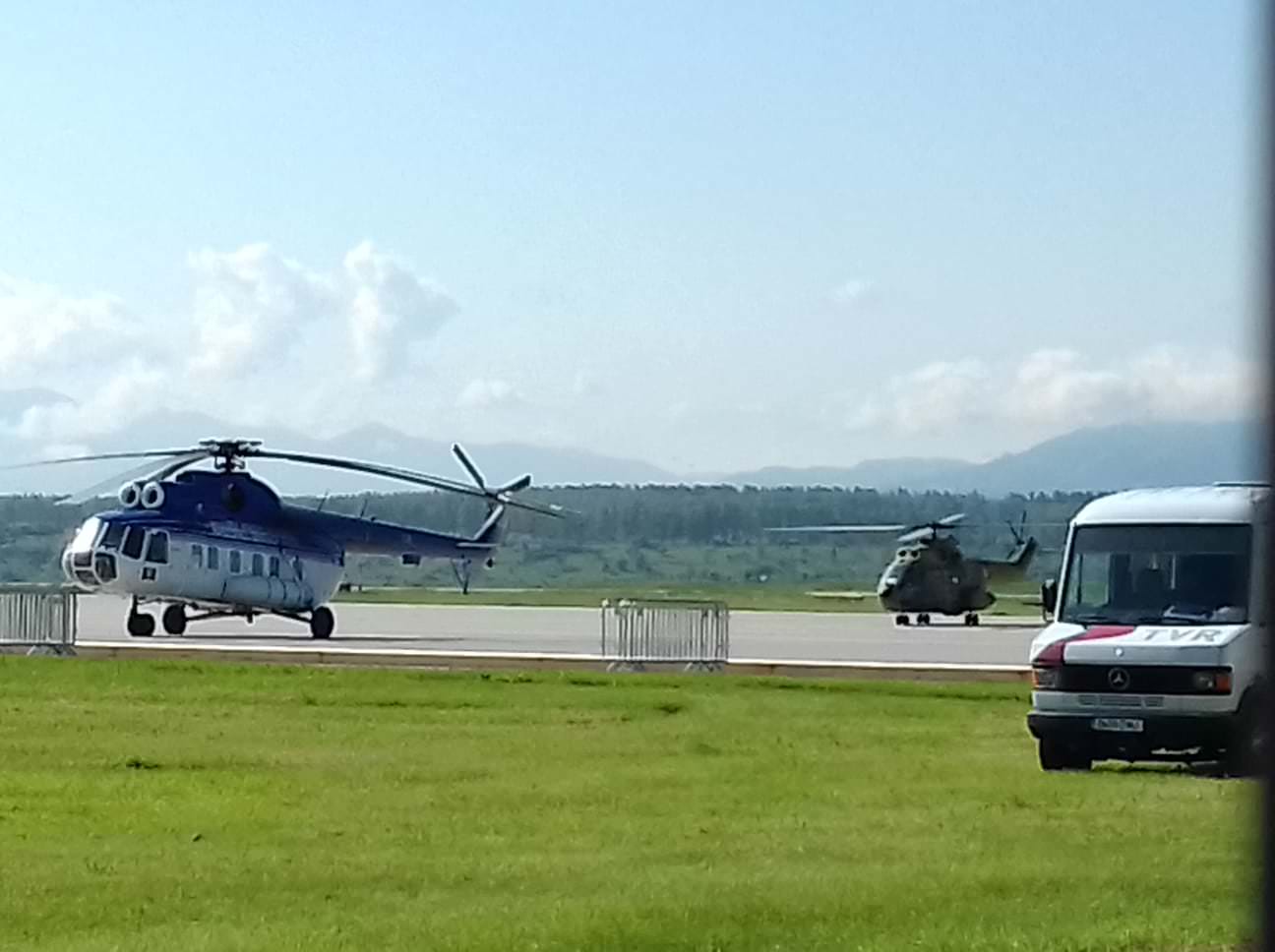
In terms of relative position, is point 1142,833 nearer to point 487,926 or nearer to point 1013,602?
point 487,926

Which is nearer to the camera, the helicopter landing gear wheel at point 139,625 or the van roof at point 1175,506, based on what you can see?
the van roof at point 1175,506

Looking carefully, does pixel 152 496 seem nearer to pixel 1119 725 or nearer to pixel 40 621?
pixel 40 621

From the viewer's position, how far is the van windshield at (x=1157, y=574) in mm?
18406

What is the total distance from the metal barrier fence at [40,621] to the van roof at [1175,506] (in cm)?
1789

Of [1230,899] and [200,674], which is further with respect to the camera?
[200,674]

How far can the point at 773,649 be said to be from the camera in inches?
1523

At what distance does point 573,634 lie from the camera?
47.3 metres

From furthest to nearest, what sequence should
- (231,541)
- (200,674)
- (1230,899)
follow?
(231,541)
(200,674)
(1230,899)

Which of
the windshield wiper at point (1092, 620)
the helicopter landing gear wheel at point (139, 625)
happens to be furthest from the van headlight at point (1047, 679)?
the helicopter landing gear wheel at point (139, 625)

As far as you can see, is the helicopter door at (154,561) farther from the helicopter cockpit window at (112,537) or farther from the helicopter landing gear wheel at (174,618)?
the helicopter landing gear wheel at (174,618)

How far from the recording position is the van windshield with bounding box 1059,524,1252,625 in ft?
60.4

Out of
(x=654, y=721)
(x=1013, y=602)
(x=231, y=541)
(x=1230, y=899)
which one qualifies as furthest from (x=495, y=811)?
(x=1013, y=602)

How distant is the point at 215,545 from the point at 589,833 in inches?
1155

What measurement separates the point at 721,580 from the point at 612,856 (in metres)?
127
